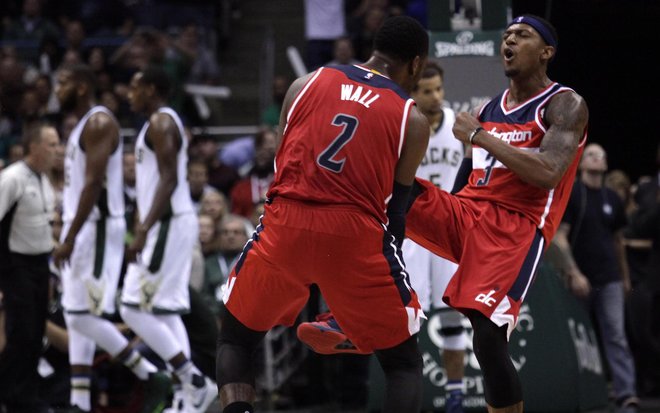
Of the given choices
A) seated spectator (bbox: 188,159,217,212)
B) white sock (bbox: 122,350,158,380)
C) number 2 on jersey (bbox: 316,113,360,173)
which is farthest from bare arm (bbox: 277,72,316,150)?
seated spectator (bbox: 188,159,217,212)

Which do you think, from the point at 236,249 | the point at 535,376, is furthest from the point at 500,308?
the point at 236,249

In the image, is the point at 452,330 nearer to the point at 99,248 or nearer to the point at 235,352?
the point at 99,248

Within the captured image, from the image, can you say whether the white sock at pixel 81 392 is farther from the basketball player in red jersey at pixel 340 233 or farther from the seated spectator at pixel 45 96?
the seated spectator at pixel 45 96

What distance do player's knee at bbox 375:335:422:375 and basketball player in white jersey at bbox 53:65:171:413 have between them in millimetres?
3995

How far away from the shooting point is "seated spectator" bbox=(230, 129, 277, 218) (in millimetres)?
12977

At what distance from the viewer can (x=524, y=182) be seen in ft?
21.5

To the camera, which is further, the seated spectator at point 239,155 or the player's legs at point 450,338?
the seated spectator at point 239,155

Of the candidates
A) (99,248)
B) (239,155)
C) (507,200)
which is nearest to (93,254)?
(99,248)

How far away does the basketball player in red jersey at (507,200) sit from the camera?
629 centimetres

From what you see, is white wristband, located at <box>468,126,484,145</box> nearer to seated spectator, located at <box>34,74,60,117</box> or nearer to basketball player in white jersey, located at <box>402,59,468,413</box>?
basketball player in white jersey, located at <box>402,59,468,413</box>

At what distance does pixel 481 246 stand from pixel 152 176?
11.7 feet

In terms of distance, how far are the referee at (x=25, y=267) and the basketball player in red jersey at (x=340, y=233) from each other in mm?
3461

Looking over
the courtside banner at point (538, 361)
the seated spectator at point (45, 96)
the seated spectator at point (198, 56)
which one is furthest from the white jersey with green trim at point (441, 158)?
the seated spectator at point (45, 96)

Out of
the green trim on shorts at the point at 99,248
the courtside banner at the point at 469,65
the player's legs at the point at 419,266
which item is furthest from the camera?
the green trim on shorts at the point at 99,248
